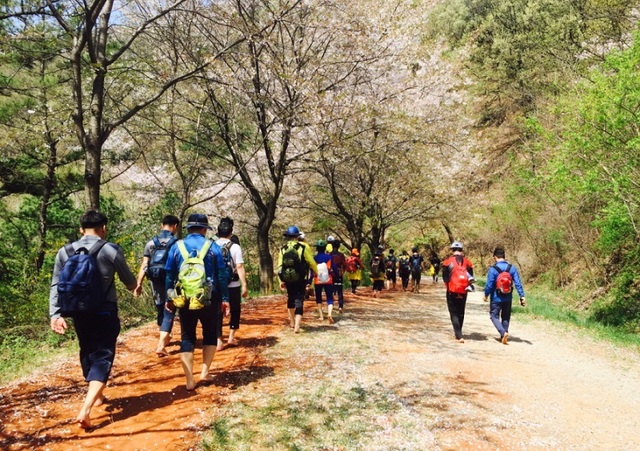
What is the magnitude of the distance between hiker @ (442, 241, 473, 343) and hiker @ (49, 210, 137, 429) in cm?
591

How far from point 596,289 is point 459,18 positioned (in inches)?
1295

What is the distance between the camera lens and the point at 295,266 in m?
7.09

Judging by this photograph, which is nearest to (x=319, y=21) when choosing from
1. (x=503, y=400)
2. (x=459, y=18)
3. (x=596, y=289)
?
(x=503, y=400)

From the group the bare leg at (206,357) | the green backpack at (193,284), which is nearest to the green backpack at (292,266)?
the bare leg at (206,357)

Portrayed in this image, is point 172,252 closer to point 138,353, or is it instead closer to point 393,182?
point 138,353

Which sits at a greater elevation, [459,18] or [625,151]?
[459,18]

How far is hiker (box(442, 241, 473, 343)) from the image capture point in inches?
308

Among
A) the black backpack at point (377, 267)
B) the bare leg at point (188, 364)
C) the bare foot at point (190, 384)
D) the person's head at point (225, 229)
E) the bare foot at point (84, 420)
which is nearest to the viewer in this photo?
the bare foot at point (84, 420)

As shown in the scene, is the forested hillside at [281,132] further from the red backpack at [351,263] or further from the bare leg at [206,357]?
the bare leg at [206,357]

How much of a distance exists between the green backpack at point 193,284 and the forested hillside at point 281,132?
3.28 meters

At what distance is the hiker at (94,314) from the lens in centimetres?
381

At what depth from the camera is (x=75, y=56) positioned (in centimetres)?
675

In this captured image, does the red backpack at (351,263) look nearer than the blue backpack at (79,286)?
No

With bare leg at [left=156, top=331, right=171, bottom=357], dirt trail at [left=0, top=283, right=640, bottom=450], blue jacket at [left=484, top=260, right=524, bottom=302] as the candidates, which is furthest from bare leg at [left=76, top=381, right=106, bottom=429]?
blue jacket at [left=484, top=260, right=524, bottom=302]
